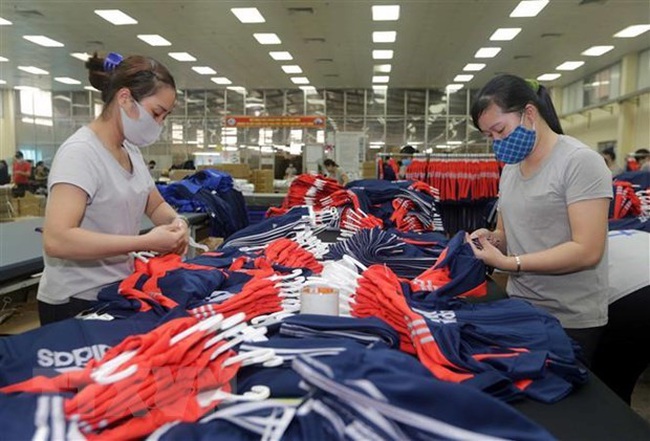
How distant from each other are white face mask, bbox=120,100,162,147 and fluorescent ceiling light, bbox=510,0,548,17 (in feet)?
29.3

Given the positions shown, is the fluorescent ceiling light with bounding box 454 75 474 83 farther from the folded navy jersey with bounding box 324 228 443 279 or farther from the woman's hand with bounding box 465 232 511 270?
the woman's hand with bounding box 465 232 511 270

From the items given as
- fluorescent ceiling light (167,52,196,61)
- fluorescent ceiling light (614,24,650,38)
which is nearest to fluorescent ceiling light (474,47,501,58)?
fluorescent ceiling light (614,24,650,38)

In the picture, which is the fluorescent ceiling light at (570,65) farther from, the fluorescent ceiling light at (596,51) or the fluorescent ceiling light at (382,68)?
the fluorescent ceiling light at (382,68)

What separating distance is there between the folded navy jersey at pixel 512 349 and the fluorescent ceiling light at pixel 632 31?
11.9 metres

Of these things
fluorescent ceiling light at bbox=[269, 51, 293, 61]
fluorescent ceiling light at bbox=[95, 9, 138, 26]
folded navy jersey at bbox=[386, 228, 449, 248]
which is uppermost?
→ fluorescent ceiling light at bbox=[95, 9, 138, 26]

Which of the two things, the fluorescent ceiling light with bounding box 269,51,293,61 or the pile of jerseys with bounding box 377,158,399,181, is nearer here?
the pile of jerseys with bounding box 377,158,399,181

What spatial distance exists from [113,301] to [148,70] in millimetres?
811

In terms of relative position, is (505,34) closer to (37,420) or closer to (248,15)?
(248,15)

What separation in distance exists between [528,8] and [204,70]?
9.13m

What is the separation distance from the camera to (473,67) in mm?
13977

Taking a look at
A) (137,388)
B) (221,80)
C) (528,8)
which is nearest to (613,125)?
(528,8)

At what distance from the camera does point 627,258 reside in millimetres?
2162

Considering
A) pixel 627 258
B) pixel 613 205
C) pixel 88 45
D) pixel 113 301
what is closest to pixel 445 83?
pixel 88 45

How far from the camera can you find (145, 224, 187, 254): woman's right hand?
4.89 feet
